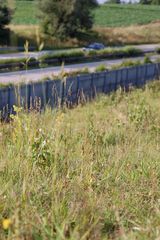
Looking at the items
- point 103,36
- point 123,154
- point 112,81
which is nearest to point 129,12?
point 103,36

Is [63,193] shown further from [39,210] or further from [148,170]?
[148,170]

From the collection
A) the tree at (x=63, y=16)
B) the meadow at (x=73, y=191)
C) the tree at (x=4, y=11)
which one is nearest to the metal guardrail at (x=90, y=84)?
the tree at (x=4, y=11)

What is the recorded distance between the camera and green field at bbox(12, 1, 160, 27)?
75812 millimetres

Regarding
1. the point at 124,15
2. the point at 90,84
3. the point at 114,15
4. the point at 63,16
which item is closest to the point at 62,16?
the point at 63,16

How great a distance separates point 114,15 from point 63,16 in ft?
107

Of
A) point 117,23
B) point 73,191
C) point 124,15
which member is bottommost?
point 117,23

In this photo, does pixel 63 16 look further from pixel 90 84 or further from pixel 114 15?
pixel 90 84

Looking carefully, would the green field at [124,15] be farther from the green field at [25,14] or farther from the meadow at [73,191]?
the meadow at [73,191]

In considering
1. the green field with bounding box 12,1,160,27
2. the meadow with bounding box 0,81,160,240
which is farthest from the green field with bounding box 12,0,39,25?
the meadow with bounding box 0,81,160,240

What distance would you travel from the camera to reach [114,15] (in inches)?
3460

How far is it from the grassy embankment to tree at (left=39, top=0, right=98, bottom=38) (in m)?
1.31

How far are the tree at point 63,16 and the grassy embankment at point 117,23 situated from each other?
4.29ft

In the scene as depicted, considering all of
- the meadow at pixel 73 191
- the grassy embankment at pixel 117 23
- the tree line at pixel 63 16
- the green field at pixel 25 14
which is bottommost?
the grassy embankment at pixel 117 23

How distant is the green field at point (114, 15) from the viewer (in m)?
75.8
